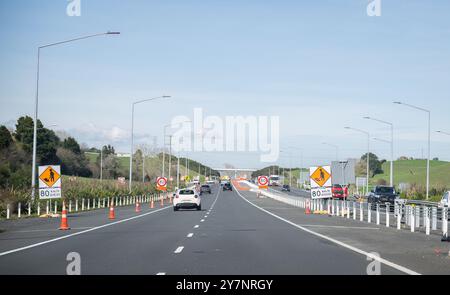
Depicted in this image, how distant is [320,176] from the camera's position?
152 ft

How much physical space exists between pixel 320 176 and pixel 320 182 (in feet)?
1.28

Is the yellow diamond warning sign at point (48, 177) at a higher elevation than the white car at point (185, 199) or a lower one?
higher

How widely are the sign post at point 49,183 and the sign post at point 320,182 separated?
16.1m

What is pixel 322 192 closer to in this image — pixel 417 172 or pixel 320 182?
pixel 320 182

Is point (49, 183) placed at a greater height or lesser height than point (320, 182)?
lesser

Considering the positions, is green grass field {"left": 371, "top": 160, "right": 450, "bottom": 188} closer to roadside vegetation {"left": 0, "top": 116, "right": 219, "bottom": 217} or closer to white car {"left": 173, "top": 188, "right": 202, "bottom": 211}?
roadside vegetation {"left": 0, "top": 116, "right": 219, "bottom": 217}

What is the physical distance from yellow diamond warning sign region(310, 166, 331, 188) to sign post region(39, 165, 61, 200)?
16.1 m

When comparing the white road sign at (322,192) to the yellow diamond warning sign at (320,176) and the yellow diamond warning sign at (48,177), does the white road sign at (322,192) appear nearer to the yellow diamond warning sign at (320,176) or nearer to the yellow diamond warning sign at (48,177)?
the yellow diamond warning sign at (320,176)

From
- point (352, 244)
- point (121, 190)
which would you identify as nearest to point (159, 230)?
point (352, 244)

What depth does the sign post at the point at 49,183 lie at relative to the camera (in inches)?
1577

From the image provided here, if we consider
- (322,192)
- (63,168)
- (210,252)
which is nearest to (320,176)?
(322,192)

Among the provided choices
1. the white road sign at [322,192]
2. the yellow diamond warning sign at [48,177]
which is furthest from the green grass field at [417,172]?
the yellow diamond warning sign at [48,177]

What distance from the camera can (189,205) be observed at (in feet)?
173
